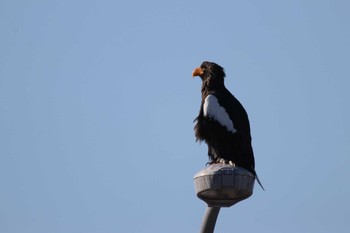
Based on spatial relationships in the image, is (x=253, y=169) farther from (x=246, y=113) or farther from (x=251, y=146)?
(x=246, y=113)

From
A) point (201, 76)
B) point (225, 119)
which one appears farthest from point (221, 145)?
point (201, 76)

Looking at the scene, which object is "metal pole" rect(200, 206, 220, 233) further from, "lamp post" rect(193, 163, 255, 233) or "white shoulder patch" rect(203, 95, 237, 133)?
"white shoulder patch" rect(203, 95, 237, 133)

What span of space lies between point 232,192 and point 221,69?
3.72 m

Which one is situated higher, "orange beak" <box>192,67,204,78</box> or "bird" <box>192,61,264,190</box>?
"orange beak" <box>192,67,204,78</box>

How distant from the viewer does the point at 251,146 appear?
901 cm

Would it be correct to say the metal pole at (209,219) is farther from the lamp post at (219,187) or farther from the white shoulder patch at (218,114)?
the white shoulder patch at (218,114)

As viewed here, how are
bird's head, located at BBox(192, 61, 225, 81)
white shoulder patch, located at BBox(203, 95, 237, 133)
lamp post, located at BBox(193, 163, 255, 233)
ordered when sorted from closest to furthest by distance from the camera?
lamp post, located at BBox(193, 163, 255, 233)
white shoulder patch, located at BBox(203, 95, 237, 133)
bird's head, located at BBox(192, 61, 225, 81)

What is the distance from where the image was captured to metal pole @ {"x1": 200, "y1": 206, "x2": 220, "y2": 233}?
6.61 meters

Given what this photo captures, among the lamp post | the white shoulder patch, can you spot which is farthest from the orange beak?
the lamp post

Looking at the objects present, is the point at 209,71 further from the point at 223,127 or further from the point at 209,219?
the point at 209,219

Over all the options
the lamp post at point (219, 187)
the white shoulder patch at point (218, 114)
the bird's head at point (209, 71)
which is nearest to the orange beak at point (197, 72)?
the bird's head at point (209, 71)

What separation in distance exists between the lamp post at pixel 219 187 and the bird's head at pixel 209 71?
3.26 metres

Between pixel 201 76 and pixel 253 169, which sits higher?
pixel 201 76

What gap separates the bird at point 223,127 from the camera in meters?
8.70
